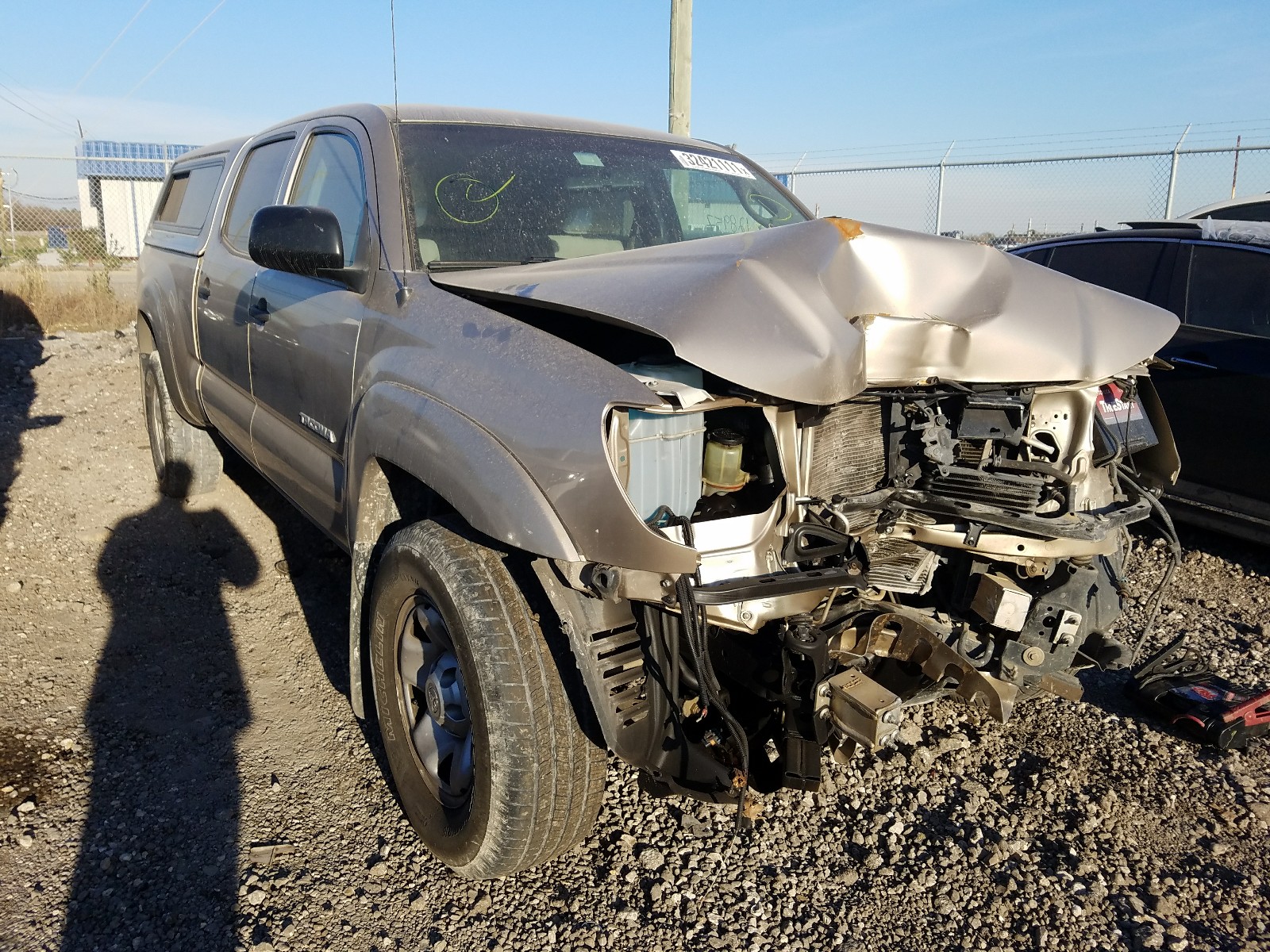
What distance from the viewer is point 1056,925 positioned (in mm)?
2346

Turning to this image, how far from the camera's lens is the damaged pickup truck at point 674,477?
2.00 metres

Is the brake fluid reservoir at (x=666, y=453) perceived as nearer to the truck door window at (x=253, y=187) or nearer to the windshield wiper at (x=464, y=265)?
the windshield wiper at (x=464, y=265)

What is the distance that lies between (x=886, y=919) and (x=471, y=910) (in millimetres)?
1103

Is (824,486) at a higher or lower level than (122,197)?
lower

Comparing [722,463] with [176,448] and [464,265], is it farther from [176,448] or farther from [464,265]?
[176,448]

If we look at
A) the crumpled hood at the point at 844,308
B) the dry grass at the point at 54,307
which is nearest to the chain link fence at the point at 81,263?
the dry grass at the point at 54,307

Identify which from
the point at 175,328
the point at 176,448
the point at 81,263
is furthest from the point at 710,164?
the point at 81,263

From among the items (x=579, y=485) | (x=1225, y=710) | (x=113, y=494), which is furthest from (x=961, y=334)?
(x=113, y=494)

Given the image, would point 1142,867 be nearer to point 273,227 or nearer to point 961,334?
point 961,334

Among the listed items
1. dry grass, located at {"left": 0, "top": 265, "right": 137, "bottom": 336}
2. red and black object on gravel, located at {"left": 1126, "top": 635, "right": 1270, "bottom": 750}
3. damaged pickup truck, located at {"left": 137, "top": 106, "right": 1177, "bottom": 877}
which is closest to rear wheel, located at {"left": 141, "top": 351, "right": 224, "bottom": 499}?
damaged pickup truck, located at {"left": 137, "top": 106, "right": 1177, "bottom": 877}

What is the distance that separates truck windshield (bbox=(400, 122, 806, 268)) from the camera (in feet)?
9.44

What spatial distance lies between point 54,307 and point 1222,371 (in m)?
13.6

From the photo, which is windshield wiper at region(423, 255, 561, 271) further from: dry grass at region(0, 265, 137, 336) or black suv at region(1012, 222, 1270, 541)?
dry grass at region(0, 265, 137, 336)

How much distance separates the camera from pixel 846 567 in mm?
2160
